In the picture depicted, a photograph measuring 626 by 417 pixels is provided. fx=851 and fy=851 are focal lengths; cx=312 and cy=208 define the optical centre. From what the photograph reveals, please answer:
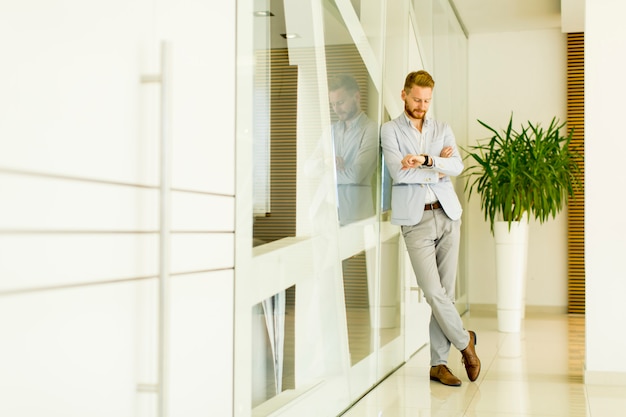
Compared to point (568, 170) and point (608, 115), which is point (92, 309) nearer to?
point (608, 115)

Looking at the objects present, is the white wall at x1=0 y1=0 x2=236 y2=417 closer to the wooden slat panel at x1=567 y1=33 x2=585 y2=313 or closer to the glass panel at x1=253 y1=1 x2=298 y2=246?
the glass panel at x1=253 y1=1 x2=298 y2=246

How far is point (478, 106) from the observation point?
916 centimetres

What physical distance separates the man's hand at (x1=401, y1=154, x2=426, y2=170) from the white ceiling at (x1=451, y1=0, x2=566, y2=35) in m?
4.00

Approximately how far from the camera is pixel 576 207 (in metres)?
8.88

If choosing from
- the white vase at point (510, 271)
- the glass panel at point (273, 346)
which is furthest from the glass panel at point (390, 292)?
the white vase at point (510, 271)

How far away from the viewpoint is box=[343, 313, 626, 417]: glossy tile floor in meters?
3.99

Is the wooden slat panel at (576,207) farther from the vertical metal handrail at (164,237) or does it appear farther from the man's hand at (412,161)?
the vertical metal handrail at (164,237)

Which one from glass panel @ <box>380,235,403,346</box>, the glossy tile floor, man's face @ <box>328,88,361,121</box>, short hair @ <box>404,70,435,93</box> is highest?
short hair @ <box>404,70,435,93</box>

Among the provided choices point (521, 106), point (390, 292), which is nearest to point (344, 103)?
point (390, 292)

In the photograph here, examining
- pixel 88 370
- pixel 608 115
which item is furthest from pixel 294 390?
pixel 608 115

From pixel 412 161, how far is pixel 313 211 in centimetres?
113

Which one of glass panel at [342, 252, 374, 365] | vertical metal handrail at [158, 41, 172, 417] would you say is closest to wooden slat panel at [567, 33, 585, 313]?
glass panel at [342, 252, 374, 365]

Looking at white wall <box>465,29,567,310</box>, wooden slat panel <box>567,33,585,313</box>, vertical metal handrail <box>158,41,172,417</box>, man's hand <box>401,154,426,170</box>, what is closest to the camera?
vertical metal handrail <box>158,41,172,417</box>

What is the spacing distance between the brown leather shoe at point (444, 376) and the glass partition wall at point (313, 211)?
31 cm
